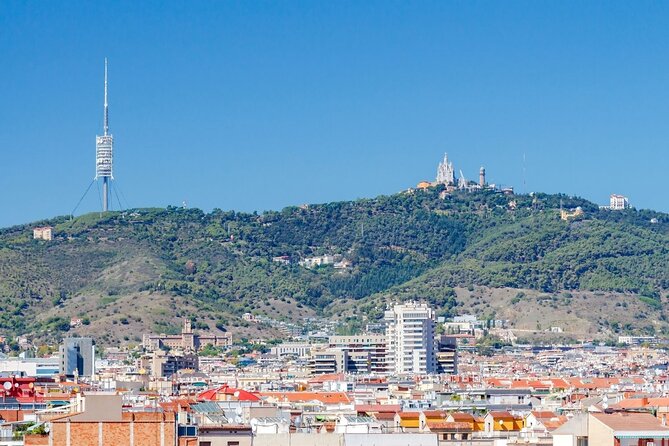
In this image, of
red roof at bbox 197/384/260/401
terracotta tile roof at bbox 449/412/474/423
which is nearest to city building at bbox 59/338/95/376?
red roof at bbox 197/384/260/401

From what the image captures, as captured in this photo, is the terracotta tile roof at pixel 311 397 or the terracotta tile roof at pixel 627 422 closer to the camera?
the terracotta tile roof at pixel 627 422

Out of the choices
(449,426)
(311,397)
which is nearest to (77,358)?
(311,397)

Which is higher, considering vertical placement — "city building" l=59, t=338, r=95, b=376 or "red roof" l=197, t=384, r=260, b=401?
"city building" l=59, t=338, r=95, b=376

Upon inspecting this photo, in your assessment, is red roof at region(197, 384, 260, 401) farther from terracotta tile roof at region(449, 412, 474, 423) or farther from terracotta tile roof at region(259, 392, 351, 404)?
terracotta tile roof at region(449, 412, 474, 423)

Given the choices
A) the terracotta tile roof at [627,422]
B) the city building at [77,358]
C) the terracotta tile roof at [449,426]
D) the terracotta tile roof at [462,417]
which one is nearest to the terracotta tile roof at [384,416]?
the terracotta tile roof at [462,417]

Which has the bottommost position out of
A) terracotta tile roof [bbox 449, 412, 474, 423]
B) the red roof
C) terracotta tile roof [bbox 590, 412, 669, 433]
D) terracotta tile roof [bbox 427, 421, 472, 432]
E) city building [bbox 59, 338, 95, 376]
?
terracotta tile roof [bbox 427, 421, 472, 432]

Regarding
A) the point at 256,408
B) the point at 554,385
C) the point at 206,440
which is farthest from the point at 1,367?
the point at 206,440

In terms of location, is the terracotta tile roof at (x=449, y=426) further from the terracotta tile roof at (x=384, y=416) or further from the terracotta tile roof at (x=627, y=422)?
the terracotta tile roof at (x=627, y=422)

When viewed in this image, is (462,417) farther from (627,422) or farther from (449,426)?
(627,422)
